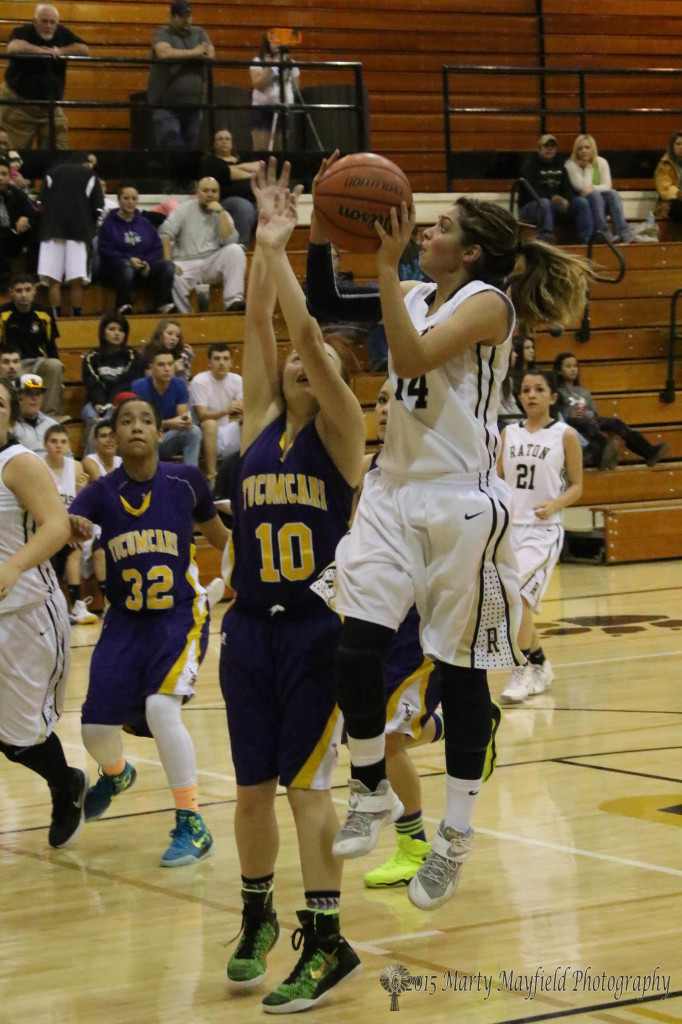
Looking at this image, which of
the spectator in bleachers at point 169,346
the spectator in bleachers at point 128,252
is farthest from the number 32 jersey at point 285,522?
the spectator in bleachers at point 128,252

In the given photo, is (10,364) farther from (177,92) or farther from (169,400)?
(177,92)

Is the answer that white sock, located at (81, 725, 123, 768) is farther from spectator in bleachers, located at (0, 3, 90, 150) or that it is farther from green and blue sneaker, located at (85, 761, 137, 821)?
spectator in bleachers, located at (0, 3, 90, 150)

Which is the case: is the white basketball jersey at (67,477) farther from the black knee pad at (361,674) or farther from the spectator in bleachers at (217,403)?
the black knee pad at (361,674)

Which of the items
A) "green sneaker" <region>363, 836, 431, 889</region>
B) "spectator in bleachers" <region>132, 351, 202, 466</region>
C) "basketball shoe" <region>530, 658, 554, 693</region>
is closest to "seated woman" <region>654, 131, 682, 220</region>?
"spectator in bleachers" <region>132, 351, 202, 466</region>

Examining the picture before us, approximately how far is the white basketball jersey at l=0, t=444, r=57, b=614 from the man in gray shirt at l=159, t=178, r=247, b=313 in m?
8.54

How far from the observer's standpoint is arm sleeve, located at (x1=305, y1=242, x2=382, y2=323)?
3.81 meters

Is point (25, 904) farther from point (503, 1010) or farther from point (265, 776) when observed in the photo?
point (503, 1010)

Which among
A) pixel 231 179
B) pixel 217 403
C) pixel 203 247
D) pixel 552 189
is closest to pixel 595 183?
pixel 552 189

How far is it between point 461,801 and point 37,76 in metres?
11.1

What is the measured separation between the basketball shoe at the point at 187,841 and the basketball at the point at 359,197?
2.22 metres

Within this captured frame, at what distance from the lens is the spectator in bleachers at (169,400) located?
11.2 meters

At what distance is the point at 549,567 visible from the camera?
799 cm

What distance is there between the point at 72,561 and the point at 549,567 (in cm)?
401

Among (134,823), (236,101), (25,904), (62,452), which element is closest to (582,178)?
(236,101)
